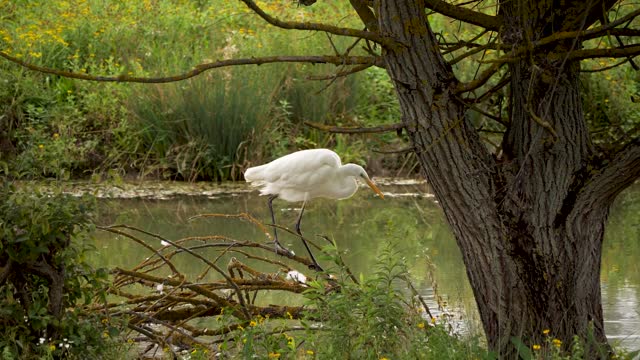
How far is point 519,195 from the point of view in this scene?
4016mm

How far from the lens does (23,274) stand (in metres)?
4.05

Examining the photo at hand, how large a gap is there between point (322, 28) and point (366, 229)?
5.64m

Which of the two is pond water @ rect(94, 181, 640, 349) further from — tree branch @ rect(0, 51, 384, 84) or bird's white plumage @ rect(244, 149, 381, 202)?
tree branch @ rect(0, 51, 384, 84)

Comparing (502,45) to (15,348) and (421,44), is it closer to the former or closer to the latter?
(421,44)

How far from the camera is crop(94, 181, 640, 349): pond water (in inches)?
269

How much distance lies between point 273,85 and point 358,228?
9.31ft

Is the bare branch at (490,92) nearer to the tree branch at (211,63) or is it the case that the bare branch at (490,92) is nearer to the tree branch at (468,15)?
the tree branch at (468,15)

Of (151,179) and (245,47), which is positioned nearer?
(151,179)

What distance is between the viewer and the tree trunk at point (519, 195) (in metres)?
3.96

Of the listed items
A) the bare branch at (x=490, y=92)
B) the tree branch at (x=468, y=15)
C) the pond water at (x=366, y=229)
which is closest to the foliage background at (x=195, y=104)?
the pond water at (x=366, y=229)

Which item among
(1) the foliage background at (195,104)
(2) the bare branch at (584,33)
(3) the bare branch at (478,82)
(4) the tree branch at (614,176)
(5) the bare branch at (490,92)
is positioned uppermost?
(2) the bare branch at (584,33)

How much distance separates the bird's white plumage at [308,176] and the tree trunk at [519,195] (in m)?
2.52

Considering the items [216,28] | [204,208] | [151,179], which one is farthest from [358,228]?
[216,28]

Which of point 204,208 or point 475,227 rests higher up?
point 475,227
